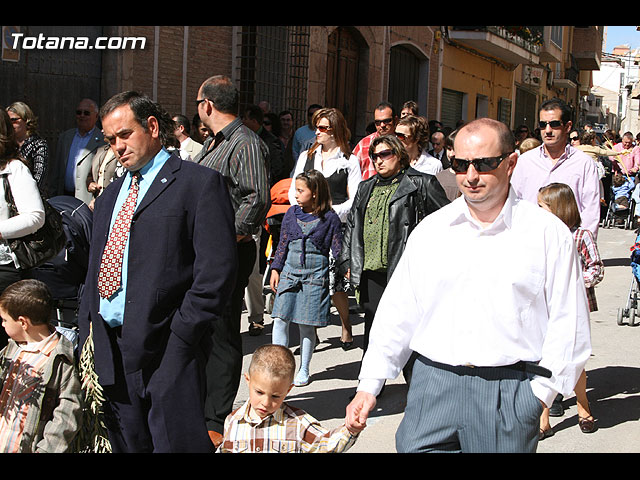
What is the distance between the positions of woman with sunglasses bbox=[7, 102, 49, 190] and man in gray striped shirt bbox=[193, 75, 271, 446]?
2.73 m

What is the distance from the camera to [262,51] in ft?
52.8

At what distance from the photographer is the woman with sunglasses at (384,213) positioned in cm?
638

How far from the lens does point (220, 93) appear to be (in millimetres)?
5621

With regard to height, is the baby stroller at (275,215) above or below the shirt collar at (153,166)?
below

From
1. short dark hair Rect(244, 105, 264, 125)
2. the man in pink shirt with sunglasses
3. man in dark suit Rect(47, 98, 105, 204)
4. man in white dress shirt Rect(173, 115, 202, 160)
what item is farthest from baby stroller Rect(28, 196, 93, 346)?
short dark hair Rect(244, 105, 264, 125)

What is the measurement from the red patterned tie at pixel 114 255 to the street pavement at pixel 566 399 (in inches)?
93.4

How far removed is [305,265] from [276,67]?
33.4ft

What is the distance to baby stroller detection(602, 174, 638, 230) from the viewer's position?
20062mm

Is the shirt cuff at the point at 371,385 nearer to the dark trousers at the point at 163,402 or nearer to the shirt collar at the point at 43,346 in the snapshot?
the dark trousers at the point at 163,402

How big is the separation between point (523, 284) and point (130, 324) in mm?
1740

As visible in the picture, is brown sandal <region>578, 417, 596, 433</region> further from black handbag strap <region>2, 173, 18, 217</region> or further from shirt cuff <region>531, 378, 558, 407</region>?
black handbag strap <region>2, 173, 18, 217</region>

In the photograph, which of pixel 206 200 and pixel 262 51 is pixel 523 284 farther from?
pixel 262 51


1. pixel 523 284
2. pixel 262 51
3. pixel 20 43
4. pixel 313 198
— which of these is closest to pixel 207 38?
pixel 262 51

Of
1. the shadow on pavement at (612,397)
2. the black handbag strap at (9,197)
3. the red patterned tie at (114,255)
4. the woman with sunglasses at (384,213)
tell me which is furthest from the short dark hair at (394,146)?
the red patterned tie at (114,255)
